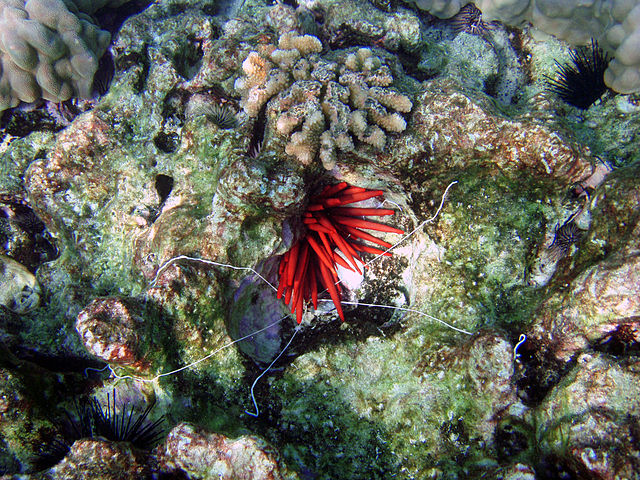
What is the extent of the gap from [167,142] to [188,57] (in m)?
1.04

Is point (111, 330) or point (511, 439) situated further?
point (111, 330)

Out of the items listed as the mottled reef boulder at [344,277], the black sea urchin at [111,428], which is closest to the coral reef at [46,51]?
the mottled reef boulder at [344,277]

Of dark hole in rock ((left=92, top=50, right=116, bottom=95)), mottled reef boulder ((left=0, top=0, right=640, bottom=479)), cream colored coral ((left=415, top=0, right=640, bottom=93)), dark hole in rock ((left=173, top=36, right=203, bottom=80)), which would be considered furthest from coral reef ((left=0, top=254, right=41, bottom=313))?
cream colored coral ((left=415, top=0, right=640, bottom=93))

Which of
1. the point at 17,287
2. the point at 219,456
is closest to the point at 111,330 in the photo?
the point at 219,456

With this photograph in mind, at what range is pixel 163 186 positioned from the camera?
135 inches

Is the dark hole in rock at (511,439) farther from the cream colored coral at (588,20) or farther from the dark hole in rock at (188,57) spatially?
the dark hole in rock at (188,57)

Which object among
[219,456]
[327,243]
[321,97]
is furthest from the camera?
[327,243]

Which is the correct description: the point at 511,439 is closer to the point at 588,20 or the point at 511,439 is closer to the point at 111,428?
the point at 111,428

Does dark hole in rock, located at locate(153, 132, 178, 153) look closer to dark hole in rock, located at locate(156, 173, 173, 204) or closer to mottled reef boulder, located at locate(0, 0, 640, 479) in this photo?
mottled reef boulder, located at locate(0, 0, 640, 479)

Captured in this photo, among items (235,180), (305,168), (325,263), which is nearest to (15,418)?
(235,180)

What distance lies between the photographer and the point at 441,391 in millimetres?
2553

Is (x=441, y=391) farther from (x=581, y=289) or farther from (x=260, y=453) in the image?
(x=260, y=453)

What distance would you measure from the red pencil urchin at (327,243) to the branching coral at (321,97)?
539mm

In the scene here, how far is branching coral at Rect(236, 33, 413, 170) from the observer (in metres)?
2.76
